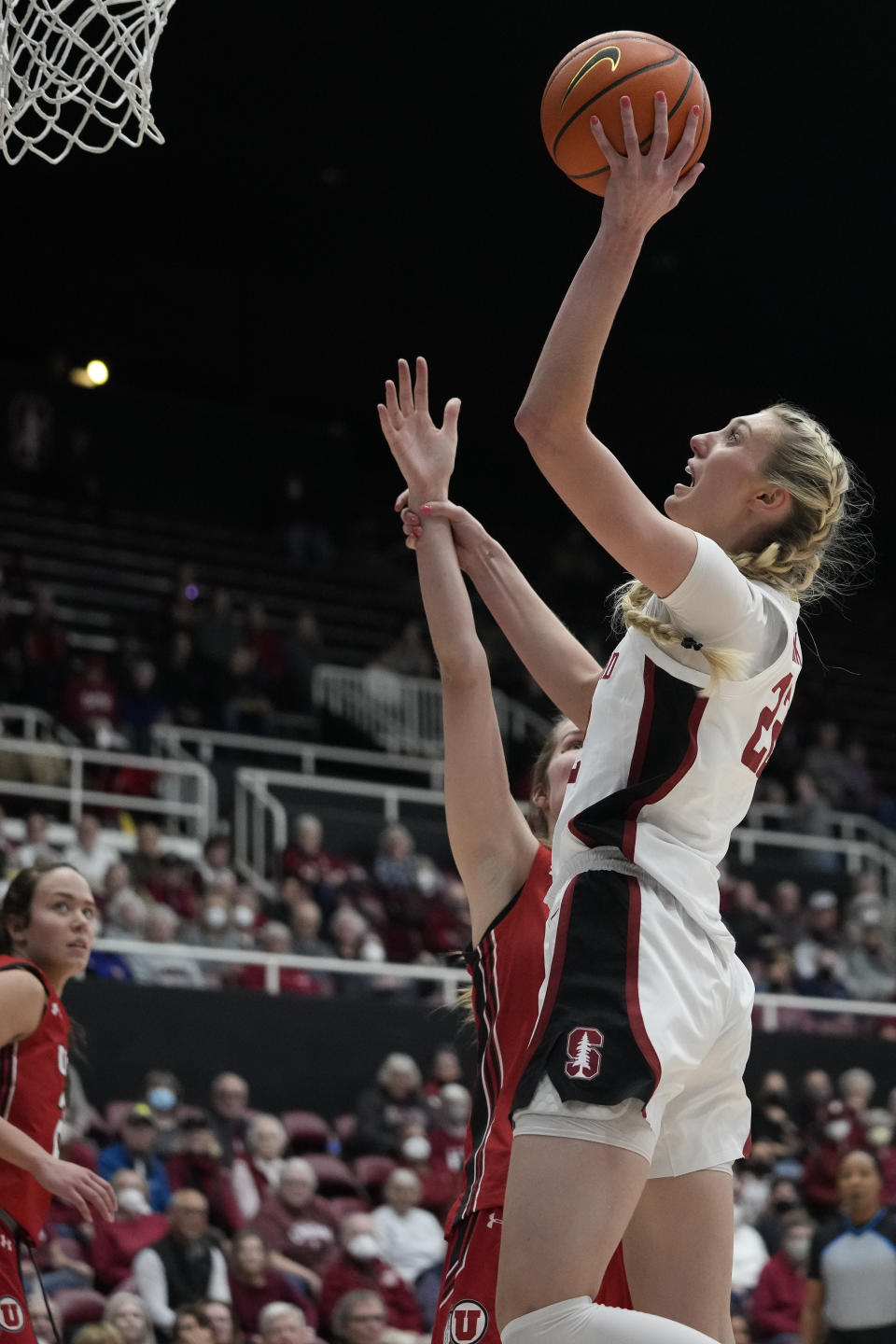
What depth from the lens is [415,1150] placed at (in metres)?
9.51

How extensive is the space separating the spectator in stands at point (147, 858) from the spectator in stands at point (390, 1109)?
2332 millimetres

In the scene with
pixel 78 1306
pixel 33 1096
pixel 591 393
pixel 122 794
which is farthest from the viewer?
pixel 122 794

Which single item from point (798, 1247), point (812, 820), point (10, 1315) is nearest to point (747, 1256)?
point (798, 1247)

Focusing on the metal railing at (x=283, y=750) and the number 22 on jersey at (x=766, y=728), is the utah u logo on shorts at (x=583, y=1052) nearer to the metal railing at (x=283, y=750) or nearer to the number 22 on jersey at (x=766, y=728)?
the number 22 on jersey at (x=766, y=728)

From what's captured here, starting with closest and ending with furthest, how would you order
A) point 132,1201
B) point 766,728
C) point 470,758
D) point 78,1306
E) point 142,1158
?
point 766,728 → point 470,758 → point 78,1306 → point 132,1201 → point 142,1158

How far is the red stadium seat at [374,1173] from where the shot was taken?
950 centimetres

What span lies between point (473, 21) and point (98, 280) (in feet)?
22.2

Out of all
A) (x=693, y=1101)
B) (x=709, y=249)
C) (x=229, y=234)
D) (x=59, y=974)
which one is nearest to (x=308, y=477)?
(x=229, y=234)

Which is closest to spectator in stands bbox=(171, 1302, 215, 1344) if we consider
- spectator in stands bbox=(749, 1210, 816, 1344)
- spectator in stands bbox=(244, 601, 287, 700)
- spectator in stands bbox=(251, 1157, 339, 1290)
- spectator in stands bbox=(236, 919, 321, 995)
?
spectator in stands bbox=(251, 1157, 339, 1290)

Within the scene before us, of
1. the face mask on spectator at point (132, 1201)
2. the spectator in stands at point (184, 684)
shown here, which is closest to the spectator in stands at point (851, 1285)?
the face mask on spectator at point (132, 1201)

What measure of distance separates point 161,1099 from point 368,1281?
155 cm

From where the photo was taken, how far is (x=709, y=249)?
18.0 meters

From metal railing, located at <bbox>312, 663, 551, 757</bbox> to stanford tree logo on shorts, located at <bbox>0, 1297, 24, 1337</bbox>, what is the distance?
12429 mm

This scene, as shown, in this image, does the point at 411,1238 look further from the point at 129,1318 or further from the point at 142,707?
the point at 142,707
